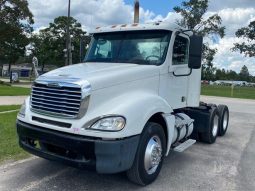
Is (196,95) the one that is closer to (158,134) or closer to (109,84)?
(158,134)

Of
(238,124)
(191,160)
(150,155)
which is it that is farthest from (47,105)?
(238,124)

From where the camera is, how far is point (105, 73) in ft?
19.1

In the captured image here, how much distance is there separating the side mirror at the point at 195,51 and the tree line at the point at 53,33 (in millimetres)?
2245

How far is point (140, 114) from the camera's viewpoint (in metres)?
5.44

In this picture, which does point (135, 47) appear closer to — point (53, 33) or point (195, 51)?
point (195, 51)

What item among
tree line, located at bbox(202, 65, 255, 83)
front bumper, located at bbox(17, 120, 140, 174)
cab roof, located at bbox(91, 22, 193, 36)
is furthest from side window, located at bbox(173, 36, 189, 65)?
tree line, located at bbox(202, 65, 255, 83)

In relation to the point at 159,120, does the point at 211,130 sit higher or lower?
lower

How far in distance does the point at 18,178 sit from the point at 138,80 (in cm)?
240

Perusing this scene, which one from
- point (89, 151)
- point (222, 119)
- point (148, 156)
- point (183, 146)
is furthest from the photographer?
point (222, 119)

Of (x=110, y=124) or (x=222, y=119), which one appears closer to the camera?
(x=110, y=124)

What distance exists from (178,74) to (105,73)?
1795 mm

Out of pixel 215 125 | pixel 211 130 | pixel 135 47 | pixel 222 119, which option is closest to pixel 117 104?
pixel 135 47

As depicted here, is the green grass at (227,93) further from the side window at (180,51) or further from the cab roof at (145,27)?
the cab roof at (145,27)

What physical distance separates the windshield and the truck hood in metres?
0.24
